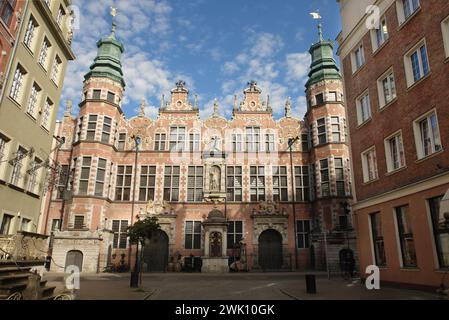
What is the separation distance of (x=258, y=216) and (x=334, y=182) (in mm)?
7570

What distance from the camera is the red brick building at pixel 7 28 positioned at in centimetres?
1352

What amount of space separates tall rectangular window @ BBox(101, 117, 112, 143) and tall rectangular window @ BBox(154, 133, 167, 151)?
4.67 metres

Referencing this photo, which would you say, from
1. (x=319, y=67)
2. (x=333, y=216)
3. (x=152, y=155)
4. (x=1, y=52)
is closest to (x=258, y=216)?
(x=333, y=216)

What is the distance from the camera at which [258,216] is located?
105 ft

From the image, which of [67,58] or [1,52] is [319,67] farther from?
[1,52]

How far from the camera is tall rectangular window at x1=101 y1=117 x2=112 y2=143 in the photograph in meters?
32.2

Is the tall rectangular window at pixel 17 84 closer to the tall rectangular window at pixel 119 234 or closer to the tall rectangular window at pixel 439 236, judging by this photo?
the tall rectangular window at pixel 439 236

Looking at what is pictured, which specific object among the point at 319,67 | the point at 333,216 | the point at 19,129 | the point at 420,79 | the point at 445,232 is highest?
the point at 319,67

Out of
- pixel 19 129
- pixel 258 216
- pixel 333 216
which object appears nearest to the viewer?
pixel 19 129

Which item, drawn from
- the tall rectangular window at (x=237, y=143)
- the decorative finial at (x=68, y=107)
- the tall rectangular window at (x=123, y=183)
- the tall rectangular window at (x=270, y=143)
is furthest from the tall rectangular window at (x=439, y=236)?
the decorative finial at (x=68, y=107)

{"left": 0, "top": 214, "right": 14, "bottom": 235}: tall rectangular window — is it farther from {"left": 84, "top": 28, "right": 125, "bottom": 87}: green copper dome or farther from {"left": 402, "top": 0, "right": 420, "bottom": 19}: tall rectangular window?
{"left": 84, "top": 28, "right": 125, "bottom": 87}: green copper dome

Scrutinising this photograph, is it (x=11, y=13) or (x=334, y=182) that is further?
(x=334, y=182)

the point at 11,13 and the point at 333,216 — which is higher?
the point at 11,13

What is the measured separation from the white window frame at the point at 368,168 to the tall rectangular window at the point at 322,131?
14.5m
